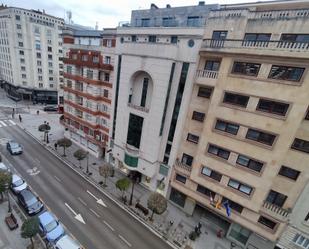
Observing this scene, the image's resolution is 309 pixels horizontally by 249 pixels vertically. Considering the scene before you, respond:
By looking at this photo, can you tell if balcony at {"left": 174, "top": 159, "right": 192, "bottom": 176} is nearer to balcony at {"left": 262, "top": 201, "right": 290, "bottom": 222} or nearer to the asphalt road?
the asphalt road

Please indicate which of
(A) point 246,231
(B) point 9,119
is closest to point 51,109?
(B) point 9,119

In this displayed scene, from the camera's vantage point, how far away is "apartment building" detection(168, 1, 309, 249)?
17281 mm

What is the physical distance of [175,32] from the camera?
2428 cm

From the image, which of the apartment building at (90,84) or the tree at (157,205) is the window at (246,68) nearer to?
the tree at (157,205)

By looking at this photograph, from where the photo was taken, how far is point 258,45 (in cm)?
1797

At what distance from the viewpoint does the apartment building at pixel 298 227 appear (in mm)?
18234

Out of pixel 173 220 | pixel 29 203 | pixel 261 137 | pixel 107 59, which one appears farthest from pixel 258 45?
pixel 29 203

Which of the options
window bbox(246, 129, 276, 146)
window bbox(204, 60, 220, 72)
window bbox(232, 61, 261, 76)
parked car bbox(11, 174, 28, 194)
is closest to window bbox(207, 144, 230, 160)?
window bbox(246, 129, 276, 146)

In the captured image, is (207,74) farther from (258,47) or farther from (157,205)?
(157,205)

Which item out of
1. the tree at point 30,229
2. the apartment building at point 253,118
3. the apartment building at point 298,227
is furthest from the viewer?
the apartment building at point 298,227

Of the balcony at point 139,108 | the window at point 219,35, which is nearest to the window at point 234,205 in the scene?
the balcony at point 139,108

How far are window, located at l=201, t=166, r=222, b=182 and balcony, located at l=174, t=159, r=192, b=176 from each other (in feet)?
7.73

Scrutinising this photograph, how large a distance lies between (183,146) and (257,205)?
11.7 meters

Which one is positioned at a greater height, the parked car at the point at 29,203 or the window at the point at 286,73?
the window at the point at 286,73
